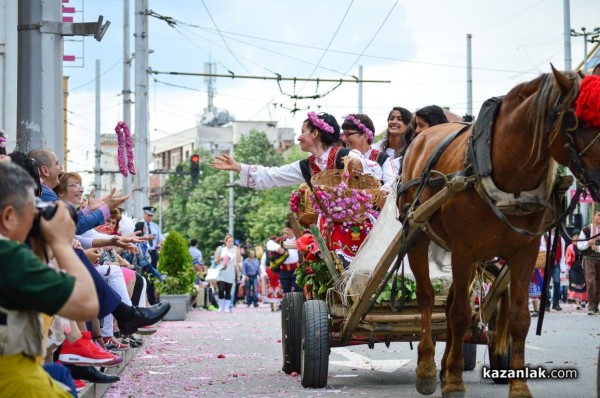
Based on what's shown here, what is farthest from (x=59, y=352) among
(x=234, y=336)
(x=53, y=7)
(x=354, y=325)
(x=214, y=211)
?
(x=214, y=211)

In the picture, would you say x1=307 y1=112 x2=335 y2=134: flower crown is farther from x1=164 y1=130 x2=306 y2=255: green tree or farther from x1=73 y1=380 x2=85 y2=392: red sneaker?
x1=164 y1=130 x2=306 y2=255: green tree

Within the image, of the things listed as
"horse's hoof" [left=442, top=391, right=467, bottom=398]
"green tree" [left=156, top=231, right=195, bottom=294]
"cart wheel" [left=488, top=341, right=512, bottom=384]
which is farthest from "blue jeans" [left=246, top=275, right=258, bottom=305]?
"horse's hoof" [left=442, top=391, right=467, bottom=398]

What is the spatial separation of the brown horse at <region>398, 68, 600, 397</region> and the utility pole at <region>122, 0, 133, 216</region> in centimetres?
2099

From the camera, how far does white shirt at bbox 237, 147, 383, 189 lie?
34.0 ft

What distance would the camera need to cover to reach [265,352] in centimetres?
1442

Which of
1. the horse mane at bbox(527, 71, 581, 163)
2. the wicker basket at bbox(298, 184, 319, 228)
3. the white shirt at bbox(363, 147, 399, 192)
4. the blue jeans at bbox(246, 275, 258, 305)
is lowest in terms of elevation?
the blue jeans at bbox(246, 275, 258, 305)

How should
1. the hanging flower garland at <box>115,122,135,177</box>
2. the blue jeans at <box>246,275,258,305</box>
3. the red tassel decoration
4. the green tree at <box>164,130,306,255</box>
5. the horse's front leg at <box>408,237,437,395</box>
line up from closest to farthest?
1. the red tassel decoration
2. the horse's front leg at <box>408,237,437,395</box>
3. the hanging flower garland at <box>115,122,135,177</box>
4. the blue jeans at <box>246,275,258,305</box>
5. the green tree at <box>164,130,306,255</box>

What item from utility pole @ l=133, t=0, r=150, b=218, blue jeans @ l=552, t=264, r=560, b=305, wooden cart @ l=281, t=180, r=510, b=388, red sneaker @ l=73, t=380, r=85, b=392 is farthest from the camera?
utility pole @ l=133, t=0, r=150, b=218

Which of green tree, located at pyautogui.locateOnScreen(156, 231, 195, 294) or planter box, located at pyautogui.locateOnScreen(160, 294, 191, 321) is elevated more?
green tree, located at pyautogui.locateOnScreen(156, 231, 195, 294)

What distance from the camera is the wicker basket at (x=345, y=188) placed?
10.0 metres

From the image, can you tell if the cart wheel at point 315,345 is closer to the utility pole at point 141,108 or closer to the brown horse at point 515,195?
the brown horse at point 515,195

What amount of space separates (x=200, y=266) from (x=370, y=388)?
25923 mm

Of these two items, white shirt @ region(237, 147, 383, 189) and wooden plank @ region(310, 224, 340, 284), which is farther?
white shirt @ region(237, 147, 383, 189)

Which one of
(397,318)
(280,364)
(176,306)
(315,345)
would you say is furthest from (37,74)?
(176,306)
